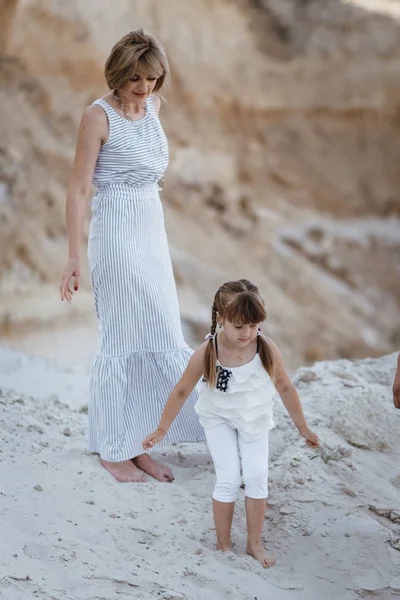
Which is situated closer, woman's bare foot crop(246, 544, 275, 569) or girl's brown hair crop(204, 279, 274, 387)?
girl's brown hair crop(204, 279, 274, 387)

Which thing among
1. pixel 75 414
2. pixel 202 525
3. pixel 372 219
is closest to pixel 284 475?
pixel 202 525

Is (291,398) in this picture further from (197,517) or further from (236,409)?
(197,517)

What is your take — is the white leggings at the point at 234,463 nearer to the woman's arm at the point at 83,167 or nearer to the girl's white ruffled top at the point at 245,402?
the girl's white ruffled top at the point at 245,402

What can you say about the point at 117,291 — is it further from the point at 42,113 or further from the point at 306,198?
the point at 306,198

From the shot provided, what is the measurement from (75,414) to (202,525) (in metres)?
1.47

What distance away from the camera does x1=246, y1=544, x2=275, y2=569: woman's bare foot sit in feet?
9.62

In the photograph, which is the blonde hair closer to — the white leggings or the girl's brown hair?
the girl's brown hair

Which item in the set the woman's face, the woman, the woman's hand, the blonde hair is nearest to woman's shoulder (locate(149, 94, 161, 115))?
the woman

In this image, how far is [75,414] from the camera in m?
4.44

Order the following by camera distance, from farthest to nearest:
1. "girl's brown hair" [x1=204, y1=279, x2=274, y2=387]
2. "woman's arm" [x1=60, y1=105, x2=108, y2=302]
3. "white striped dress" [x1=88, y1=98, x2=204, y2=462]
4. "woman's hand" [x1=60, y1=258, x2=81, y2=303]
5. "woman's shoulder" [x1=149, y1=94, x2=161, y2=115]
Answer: "woman's shoulder" [x1=149, y1=94, x2=161, y2=115]
"white striped dress" [x1=88, y1=98, x2=204, y2=462]
"woman's arm" [x1=60, y1=105, x2=108, y2=302]
"woman's hand" [x1=60, y1=258, x2=81, y2=303]
"girl's brown hair" [x1=204, y1=279, x2=274, y2=387]

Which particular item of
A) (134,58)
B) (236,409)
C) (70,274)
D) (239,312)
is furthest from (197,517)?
(134,58)

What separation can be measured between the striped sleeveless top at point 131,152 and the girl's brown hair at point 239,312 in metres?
0.85

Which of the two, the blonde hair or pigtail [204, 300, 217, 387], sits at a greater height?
the blonde hair

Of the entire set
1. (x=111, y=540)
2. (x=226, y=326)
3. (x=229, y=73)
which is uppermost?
(x=229, y=73)
